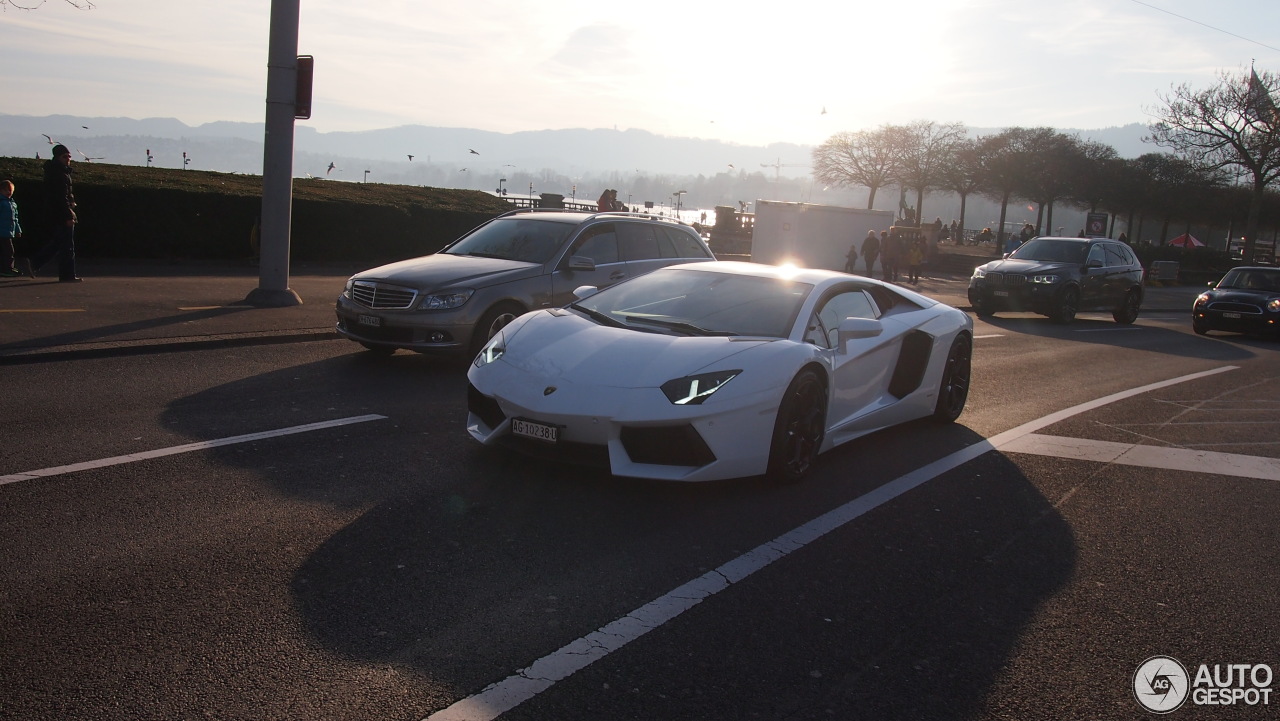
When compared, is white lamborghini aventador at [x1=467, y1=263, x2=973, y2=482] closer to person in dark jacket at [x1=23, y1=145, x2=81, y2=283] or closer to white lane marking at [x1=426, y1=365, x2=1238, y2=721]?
white lane marking at [x1=426, y1=365, x2=1238, y2=721]

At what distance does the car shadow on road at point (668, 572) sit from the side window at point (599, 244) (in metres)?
4.30

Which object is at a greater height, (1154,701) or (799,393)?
(799,393)

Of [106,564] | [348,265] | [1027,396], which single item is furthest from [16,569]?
A: [348,265]

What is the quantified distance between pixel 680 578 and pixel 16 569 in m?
2.75

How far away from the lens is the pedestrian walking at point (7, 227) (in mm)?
14289

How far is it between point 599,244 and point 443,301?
2.44 meters

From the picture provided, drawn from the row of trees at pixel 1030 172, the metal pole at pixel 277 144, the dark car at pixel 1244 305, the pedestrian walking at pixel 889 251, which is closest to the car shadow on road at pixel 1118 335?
the dark car at pixel 1244 305

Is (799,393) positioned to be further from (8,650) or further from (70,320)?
(70,320)

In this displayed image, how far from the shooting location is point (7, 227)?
14328mm

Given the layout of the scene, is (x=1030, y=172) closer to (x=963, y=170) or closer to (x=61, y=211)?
(x=963, y=170)

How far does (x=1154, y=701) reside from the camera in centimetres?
350

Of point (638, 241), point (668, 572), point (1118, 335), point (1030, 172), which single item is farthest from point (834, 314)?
point (1030, 172)
